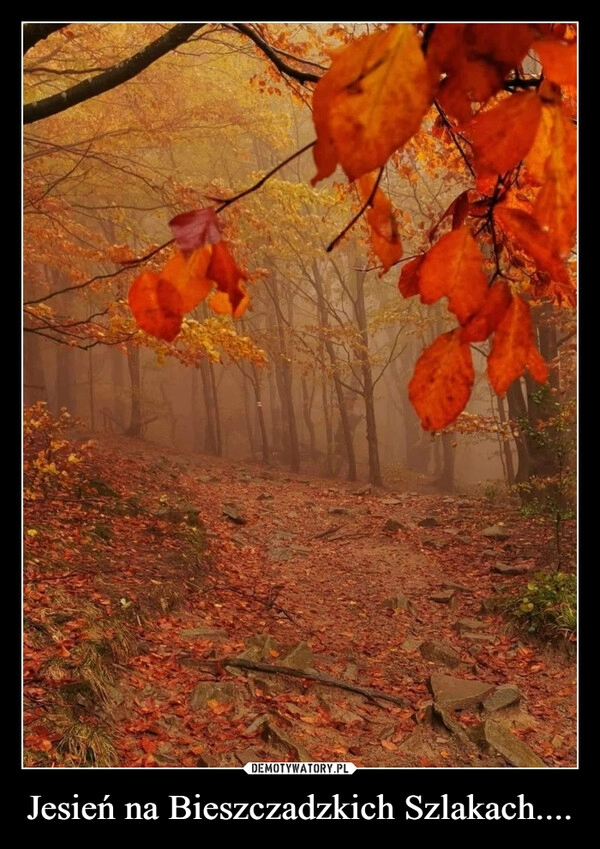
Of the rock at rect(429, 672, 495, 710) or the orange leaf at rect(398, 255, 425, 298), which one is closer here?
the orange leaf at rect(398, 255, 425, 298)

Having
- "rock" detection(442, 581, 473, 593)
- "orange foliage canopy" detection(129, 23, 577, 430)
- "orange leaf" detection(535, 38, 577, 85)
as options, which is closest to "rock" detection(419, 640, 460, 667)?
"rock" detection(442, 581, 473, 593)

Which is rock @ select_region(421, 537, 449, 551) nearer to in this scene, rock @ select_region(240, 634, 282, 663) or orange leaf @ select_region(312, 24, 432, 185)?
rock @ select_region(240, 634, 282, 663)

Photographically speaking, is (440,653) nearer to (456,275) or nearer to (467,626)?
(467,626)

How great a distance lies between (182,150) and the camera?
17.1 metres

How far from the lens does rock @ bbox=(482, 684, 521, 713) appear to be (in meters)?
4.26

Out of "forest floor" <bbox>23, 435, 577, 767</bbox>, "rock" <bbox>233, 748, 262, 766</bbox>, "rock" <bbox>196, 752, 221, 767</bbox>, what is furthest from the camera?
"forest floor" <bbox>23, 435, 577, 767</bbox>

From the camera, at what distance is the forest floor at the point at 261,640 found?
363 cm

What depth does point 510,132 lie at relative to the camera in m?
0.51

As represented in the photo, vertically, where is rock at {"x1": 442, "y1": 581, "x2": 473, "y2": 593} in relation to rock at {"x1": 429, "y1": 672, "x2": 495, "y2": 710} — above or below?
above

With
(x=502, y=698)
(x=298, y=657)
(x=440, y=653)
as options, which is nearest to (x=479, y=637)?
(x=440, y=653)

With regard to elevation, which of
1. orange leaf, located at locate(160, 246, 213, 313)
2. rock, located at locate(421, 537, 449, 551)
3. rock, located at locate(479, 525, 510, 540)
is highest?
orange leaf, located at locate(160, 246, 213, 313)

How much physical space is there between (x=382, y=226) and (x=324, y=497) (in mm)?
11801

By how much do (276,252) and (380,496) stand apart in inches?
283

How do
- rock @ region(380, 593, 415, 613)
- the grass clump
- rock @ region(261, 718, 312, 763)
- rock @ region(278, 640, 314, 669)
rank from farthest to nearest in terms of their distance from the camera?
rock @ region(380, 593, 415, 613) < the grass clump < rock @ region(278, 640, 314, 669) < rock @ region(261, 718, 312, 763)
